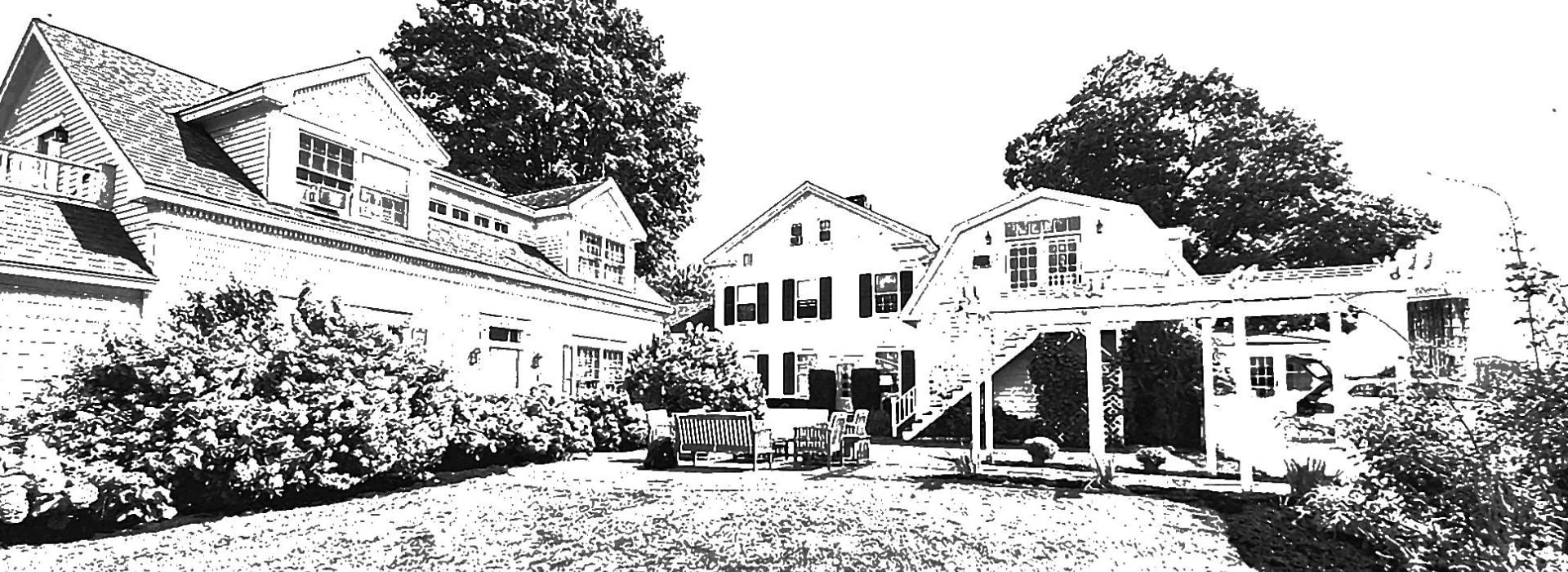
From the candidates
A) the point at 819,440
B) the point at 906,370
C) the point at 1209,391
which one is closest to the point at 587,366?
the point at 819,440

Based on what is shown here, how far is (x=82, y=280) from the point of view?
1196 centimetres

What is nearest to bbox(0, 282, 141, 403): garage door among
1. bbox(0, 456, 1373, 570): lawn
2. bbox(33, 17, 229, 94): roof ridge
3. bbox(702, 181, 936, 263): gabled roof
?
bbox(0, 456, 1373, 570): lawn

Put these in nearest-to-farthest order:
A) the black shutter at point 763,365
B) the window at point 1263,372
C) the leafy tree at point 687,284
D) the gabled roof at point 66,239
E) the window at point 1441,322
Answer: the gabled roof at point 66,239 → the window at point 1441,322 → the window at point 1263,372 → the black shutter at point 763,365 → the leafy tree at point 687,284

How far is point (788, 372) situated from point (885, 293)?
171 inches

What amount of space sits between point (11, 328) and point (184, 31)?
5609 mm

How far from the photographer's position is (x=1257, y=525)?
946 cm

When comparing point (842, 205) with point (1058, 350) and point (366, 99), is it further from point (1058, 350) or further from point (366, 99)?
point (366, 99)

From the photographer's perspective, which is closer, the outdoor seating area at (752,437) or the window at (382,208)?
the outdoor seating area at (752,437)

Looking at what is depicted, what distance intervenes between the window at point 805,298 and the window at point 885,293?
6.97 feet

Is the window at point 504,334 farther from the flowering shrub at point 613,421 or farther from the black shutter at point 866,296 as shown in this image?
the black shutter at point 866,296

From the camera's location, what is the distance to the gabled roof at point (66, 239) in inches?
467

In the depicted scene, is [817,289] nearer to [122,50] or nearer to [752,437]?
[752,437]

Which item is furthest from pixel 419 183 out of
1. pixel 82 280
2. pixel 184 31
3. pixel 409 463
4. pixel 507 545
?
pixel 507 545

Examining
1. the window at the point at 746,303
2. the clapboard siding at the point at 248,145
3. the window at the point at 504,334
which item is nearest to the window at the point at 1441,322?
the window at the point at 504,334
